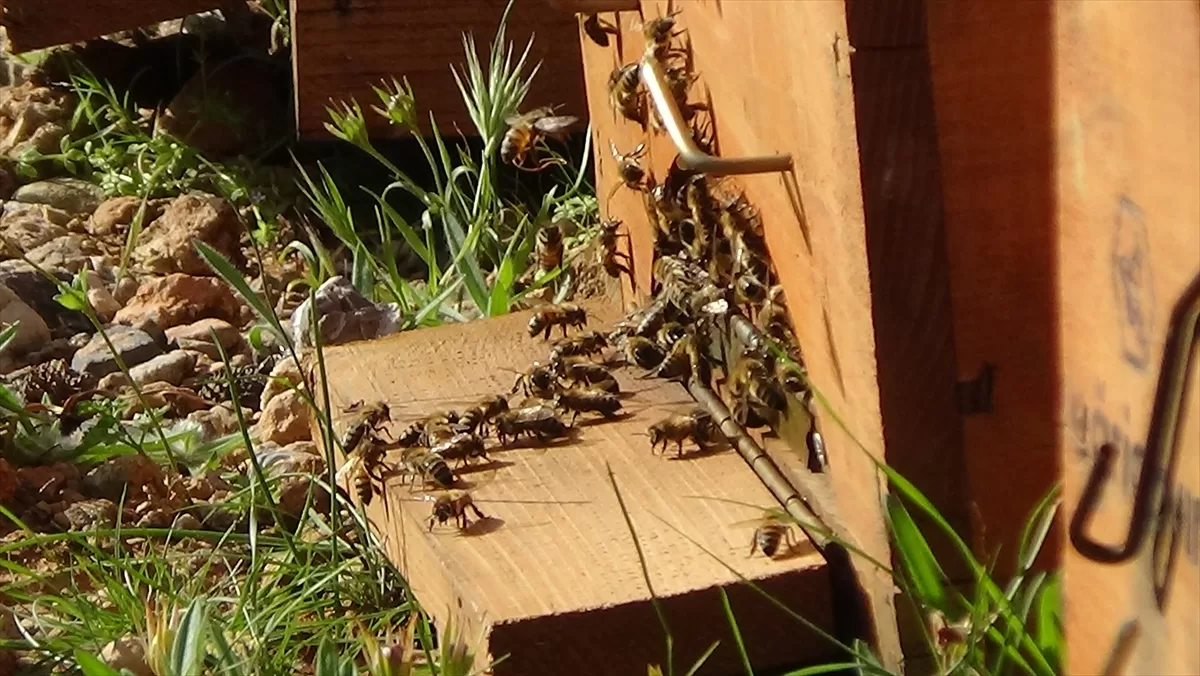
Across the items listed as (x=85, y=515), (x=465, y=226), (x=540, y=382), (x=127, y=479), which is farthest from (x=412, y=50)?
(x=540, y=382)

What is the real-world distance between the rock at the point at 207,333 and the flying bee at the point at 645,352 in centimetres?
129

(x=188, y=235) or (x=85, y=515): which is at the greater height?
(x=188, y=235)

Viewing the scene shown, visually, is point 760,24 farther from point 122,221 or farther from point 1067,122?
point 122,221

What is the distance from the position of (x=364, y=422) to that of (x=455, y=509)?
0.36 meters

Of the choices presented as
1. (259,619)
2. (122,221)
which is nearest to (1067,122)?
(259,619)

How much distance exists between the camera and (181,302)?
11.8 ft

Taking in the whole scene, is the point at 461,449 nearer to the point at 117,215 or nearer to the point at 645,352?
the point at 645,352

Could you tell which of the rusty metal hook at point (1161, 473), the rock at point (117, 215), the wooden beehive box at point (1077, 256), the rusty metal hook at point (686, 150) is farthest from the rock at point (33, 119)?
the rusty metal hook at point (1161, 473)

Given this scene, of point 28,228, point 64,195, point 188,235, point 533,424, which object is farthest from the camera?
point 64,195

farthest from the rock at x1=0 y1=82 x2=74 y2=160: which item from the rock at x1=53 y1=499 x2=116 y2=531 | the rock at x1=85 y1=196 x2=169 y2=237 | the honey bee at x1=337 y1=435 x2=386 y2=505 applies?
the honey bee at x1=337 y1=435 x2=386 y2=505

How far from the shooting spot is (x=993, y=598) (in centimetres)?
157

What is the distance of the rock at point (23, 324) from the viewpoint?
Answer: 3.47m

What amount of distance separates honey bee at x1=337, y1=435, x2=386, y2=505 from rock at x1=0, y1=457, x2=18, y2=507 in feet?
2.55

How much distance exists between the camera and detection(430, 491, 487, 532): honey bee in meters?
1.99
